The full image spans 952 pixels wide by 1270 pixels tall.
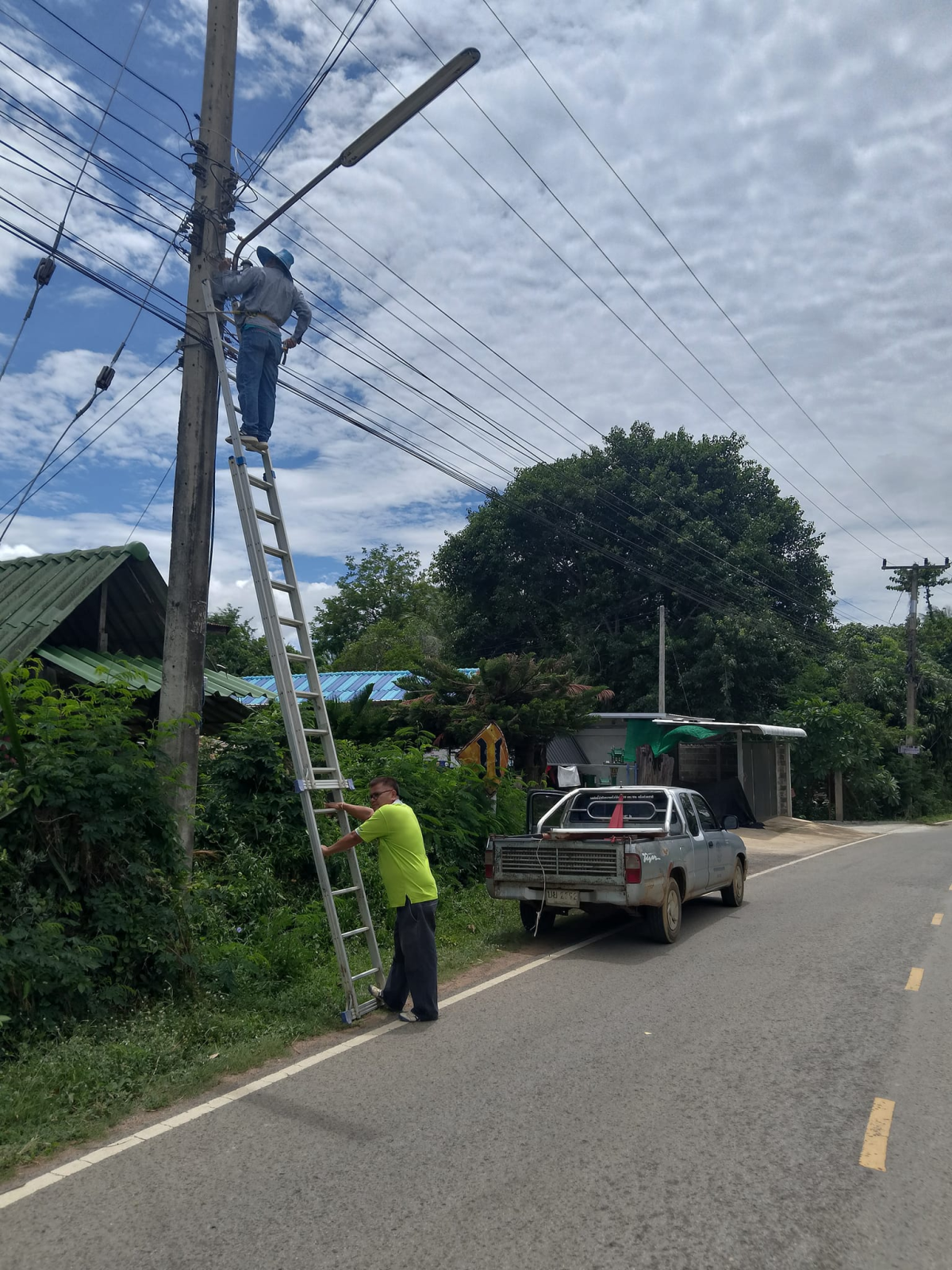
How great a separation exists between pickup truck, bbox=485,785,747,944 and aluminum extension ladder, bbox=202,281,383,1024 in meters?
2.88

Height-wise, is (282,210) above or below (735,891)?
above

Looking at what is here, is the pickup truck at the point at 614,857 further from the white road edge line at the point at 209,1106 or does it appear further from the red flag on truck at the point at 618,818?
the white road edge line at the point at 209,1106

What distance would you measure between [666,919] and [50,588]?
809 centimetres

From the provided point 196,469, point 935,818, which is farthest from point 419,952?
point 935,818

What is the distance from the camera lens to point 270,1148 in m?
4.87

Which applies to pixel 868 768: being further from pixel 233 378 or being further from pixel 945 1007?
pixel 233 378

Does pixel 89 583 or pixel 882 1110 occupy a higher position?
pixel 89 583

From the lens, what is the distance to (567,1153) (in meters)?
4.84

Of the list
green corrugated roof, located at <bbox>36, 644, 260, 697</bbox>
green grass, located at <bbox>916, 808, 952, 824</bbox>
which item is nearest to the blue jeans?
green corrugated roof, located at <bbox>36, 644, 260, 697</bbox>

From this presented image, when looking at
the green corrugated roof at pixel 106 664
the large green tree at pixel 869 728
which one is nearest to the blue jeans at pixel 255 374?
the green corrugated roof at pixel 106 664

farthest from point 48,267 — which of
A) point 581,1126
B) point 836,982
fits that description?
point 836,982

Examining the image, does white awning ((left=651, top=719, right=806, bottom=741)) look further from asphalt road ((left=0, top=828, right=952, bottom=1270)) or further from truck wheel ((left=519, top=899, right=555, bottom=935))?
asphalt road ((left=0, top=828, right=952, bottom=1270))

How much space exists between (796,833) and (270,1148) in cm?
2601

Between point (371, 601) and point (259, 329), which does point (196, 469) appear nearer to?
point (259, 329)
